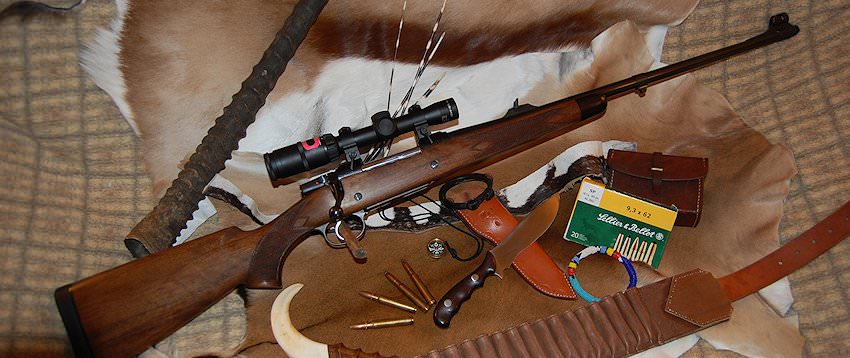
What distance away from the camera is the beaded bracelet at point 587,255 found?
7.87 feet

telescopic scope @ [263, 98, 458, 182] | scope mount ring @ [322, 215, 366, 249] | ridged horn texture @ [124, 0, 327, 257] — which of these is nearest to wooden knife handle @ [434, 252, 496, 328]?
Result: scope mount ring @ [322, 215, 366, 249]

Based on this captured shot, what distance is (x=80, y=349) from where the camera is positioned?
1807mm

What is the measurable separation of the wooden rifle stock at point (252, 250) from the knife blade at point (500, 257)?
0.83 ft

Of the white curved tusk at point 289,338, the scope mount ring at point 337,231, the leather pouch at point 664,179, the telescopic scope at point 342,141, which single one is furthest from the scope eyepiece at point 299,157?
the leather pouch at point 664,179

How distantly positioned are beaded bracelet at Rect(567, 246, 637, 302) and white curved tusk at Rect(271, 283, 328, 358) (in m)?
0.92

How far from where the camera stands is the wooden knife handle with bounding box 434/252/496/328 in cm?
223

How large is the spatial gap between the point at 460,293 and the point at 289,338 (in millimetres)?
583

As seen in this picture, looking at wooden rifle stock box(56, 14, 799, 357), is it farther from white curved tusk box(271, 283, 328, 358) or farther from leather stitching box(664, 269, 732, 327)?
leather stitching box(664, 269, 732, 327)

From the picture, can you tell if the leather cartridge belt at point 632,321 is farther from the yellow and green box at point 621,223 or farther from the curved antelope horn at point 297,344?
the curved antelope horn at point 297,344

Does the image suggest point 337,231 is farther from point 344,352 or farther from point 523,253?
point 523,253

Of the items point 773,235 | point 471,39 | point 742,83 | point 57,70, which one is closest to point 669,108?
point 742,83

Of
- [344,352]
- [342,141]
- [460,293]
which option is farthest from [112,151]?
[460,293]

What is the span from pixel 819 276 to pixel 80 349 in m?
2.56

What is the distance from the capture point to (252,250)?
2031 mm
